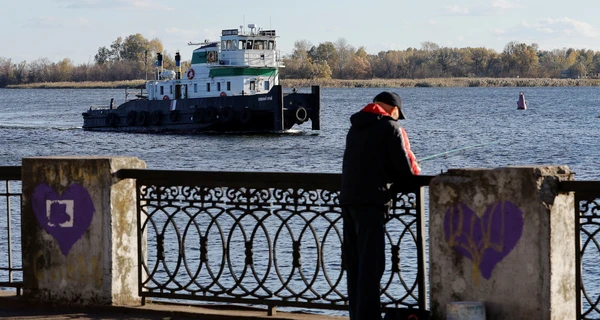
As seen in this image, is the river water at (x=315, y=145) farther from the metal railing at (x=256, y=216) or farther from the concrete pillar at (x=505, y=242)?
the concrete pillar at (x=505, y=242)

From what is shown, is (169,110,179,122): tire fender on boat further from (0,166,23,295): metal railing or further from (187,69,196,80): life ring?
(0,166,23,295): metal railing

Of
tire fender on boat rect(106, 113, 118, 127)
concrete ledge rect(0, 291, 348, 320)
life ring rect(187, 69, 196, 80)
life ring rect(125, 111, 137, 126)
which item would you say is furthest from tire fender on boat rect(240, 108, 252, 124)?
concrete ledge rect(0, 291, 348, 320)

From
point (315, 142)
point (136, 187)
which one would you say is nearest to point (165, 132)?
point (315, 142)

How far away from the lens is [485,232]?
237 inches

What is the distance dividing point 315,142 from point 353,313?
4314cm

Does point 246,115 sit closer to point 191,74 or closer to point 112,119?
point 191,74

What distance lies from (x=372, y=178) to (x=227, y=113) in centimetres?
4242

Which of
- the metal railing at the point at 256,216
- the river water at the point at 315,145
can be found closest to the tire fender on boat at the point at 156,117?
the river water at the point at 315,145

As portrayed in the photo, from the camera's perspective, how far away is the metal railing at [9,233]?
727 centimetres

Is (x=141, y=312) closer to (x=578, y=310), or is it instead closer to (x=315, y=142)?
(x=578, y=310)

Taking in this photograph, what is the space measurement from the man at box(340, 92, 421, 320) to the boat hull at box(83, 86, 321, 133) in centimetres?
4084

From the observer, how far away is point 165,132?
52.0m

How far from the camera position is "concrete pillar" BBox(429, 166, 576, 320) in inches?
231

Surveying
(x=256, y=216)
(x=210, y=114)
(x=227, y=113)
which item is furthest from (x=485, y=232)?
(x=210, y=114)
